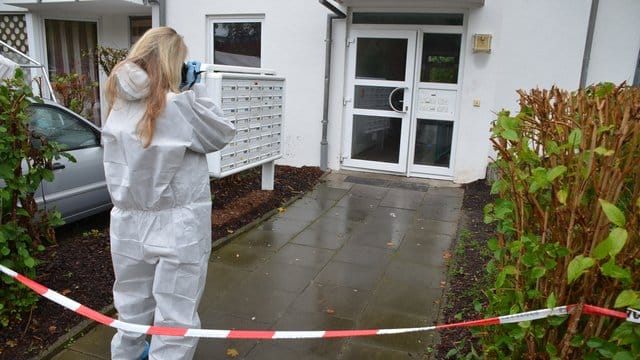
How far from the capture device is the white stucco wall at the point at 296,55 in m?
8.20

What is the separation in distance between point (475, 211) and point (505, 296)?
14.4 ft

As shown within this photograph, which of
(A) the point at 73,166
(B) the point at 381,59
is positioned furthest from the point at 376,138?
(A) the point at 73,166

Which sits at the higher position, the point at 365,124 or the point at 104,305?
the point at 365,124

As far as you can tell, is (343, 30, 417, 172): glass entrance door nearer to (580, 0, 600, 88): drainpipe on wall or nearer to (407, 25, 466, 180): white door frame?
(407, 25, 466, 180): white door frame

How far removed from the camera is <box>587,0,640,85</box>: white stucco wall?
7008 mm

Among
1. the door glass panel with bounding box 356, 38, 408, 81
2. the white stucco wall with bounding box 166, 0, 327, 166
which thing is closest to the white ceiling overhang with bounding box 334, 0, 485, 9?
the door glass panel with bounding box 356, 38, 408, 81

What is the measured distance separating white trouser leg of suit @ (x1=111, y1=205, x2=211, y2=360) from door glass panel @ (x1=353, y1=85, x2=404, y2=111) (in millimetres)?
5818

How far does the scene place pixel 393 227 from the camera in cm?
593

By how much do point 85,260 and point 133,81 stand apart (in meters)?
2.60

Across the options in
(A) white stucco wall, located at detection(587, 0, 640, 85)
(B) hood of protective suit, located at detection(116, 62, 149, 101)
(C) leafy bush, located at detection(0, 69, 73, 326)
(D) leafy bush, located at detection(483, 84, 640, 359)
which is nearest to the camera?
(D) leafy bush, located at detection(483, 84, 640, 359)

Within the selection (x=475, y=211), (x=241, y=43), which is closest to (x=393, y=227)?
(x=475, y=211)

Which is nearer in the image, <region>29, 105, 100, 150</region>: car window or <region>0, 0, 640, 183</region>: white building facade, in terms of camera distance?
<region>29, 105, 100, 150</region>: car window

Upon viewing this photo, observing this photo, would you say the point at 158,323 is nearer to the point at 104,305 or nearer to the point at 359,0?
Result: the point at 104,305

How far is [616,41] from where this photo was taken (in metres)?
7.11
